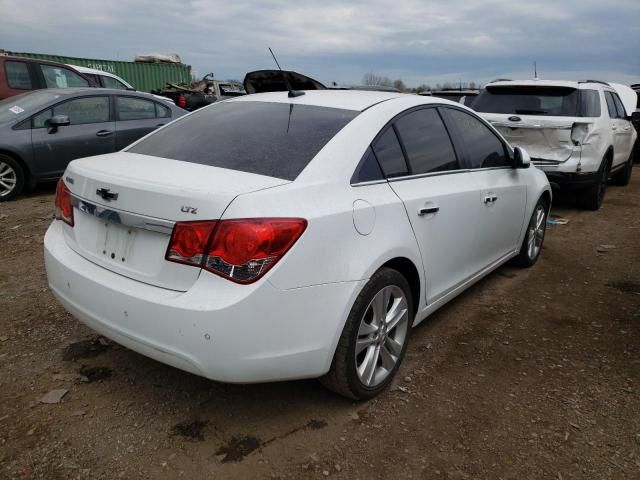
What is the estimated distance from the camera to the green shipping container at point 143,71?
21828 mm

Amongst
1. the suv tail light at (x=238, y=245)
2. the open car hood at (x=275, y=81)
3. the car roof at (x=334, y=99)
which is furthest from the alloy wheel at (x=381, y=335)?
the open car hood at (x=275, y=81)

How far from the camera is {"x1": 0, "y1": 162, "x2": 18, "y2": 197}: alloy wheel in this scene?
6636 millimetres

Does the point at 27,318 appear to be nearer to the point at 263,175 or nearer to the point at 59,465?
the point at 59,465

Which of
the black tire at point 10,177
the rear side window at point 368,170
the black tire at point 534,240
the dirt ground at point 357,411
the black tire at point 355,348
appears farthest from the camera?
the black tire at point 10,177

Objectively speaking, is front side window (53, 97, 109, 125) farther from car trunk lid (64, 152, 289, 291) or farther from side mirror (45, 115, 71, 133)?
car trunk lid (64, 152, 289, 291)

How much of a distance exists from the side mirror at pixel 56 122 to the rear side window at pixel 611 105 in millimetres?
7437

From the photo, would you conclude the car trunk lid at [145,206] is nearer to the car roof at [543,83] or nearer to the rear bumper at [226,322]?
the rear bumper at [226,322]

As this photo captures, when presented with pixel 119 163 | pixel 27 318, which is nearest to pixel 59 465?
pixel 119 163

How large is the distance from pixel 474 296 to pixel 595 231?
3.07 m

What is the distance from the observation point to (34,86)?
9.18 meters

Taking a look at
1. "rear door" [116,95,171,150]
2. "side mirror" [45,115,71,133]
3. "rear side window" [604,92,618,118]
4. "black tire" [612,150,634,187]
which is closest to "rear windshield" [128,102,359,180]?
"side mirror" [45,115,71,133]

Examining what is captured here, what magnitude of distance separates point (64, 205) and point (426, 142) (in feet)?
6.69

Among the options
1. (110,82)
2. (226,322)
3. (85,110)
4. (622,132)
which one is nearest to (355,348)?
(226,322)

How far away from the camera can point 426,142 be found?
316 centimetres
